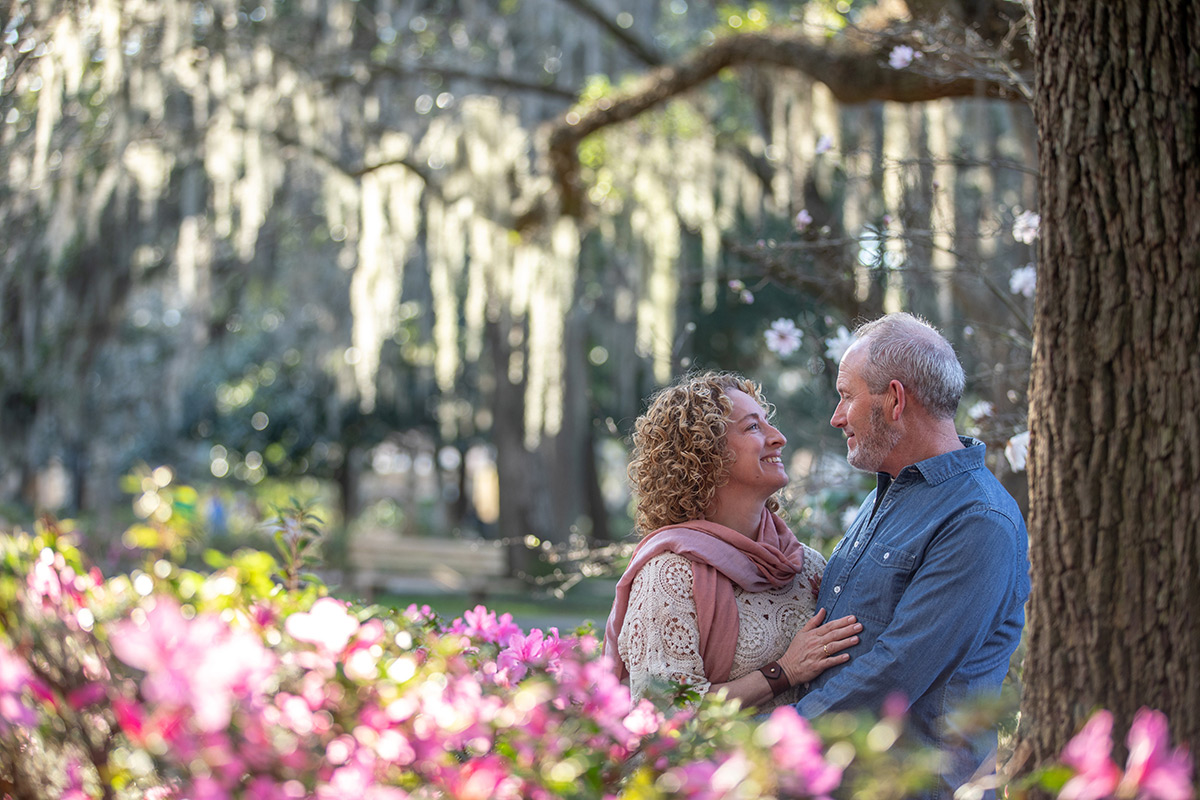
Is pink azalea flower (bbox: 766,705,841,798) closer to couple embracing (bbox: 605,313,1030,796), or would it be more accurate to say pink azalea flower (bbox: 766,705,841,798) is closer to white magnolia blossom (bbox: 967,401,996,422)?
couple embracing (bbox: 605,313,1030,796)

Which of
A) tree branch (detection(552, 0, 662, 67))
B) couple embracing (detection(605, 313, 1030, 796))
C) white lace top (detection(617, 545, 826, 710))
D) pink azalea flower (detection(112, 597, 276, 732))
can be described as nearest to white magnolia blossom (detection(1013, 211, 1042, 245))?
couple embracing (detection(605, 313, 1030, 796))

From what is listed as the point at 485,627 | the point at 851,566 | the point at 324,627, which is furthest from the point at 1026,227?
the point at 324,627

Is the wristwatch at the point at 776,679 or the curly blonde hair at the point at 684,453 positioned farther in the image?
the curly blonde hair at the point at 684,453

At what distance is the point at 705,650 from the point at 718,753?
687 mm

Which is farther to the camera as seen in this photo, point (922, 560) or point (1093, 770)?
point (922, 560)

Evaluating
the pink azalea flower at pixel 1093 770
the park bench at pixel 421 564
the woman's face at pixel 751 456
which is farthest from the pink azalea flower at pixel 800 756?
the park bench at pixel 421 564

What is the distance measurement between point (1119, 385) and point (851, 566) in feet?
2.54

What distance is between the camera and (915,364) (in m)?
2.34

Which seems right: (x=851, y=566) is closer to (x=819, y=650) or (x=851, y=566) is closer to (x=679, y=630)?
(x=819, y=650)

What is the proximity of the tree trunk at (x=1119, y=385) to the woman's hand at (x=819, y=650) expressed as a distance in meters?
0.43

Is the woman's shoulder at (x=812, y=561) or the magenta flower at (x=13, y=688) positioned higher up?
the magenta flower at (x=13, y=688)

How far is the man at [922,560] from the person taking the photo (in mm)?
2113

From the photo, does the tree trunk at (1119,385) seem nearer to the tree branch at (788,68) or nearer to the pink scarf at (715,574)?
the pink scarf at (715,574)

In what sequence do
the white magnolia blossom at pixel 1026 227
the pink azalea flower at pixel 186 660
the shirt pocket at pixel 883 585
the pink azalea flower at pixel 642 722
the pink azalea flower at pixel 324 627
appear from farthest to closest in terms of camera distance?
the white magnolia blossom at pixel 1026 227, the shirt pocket at pixel 883 585, the pink azalea flower at pixel 642 722, the pink azalea flower at pixel 324 627, the pink azalea flower at pixel 186 660
